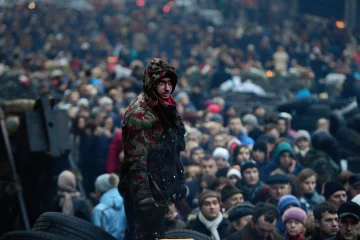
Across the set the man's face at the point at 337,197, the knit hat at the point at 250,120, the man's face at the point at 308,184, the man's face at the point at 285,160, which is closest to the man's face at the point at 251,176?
the man's face at the point at 308,184

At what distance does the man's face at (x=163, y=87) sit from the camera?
23.7 ft

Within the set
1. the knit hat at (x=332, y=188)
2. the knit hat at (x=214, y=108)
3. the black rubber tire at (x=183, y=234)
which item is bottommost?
the black rubber tire at (x=183, y=234)

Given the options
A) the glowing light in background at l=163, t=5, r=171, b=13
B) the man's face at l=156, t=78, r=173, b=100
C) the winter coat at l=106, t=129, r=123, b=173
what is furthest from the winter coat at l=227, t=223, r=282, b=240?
the glowing light in background at l=163, t=5, r=171, b=13

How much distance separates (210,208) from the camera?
10008 mm

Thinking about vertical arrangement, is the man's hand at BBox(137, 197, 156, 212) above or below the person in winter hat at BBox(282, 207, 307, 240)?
above

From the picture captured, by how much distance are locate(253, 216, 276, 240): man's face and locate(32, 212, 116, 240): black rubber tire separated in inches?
80.2

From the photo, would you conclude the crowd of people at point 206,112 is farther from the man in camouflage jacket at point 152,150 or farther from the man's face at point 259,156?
the man in camouflage jacket at point 152,150

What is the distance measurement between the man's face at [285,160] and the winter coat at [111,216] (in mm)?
2518

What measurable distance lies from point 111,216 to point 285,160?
9.14ft

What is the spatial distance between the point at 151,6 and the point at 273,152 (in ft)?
97.9

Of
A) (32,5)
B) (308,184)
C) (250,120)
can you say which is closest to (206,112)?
(250,120)

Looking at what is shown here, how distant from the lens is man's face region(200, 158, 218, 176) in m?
12.4

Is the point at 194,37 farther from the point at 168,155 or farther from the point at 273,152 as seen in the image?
the point at 168,155

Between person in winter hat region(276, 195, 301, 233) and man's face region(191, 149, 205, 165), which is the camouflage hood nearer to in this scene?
person in winter hat region(276, 195, 301, 233)
